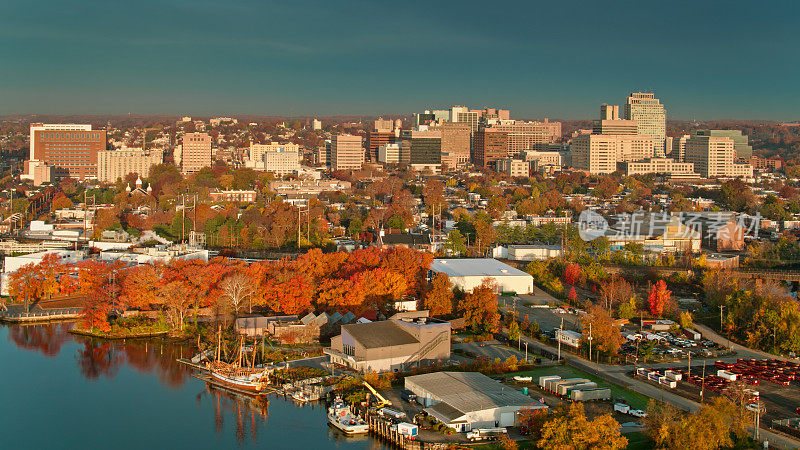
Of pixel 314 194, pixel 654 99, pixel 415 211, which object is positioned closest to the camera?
pixel 415 211

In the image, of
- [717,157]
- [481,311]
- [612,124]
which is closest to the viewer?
[481,311]

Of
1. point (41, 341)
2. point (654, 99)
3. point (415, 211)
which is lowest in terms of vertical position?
point (41, 341)

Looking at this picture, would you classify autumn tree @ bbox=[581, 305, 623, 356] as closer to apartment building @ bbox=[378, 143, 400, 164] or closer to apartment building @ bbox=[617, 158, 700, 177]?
apartment building @ bbox=[617, 158, 700, 177]

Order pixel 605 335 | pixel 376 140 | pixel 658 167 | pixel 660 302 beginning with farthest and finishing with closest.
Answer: pixel 376 140 → pixel 658 167 → pixel 660 302 → pixel 605 335

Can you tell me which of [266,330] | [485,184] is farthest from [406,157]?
[266,330]

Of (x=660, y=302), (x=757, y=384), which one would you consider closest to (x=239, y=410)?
(x=757, y=384)

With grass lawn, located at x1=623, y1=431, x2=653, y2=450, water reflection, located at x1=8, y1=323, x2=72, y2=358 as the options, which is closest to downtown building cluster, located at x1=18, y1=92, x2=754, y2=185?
water reflection, located at x1=8, y1=323, x2=72, y2=358

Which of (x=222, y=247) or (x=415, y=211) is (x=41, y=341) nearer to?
(x=222, y=247)

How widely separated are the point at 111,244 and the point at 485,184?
19448 mm

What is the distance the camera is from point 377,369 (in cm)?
1016

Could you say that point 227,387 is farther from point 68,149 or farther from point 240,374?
point 68,149

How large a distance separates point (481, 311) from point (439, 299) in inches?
33.8

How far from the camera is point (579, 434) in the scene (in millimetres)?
7156

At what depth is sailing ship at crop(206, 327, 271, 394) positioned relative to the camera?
9.60 m
